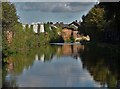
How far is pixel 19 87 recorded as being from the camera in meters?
17.0

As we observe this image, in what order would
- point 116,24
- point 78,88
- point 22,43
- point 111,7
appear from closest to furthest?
point 78,88 < point 111,7 < point 116,24 < point 22,43

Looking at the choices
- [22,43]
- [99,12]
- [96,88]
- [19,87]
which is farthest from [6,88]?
[99,12]

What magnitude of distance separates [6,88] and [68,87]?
258 cm

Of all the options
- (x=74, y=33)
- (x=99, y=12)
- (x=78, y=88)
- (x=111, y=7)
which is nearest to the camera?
(x=78, y=88)

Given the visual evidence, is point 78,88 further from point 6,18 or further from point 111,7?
point 6,18

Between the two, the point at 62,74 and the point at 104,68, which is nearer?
the point at 62,74

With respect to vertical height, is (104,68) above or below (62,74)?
below

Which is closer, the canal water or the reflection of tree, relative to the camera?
the canal water

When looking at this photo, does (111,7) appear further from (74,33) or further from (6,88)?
(74,33)

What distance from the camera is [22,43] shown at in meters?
52.8

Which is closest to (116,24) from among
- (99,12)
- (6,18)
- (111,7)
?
(111,7)

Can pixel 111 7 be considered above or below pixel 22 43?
above

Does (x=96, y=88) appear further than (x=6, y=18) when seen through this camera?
No

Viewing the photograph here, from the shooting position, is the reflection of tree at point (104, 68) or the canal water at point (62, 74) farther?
the reflection of tree at point (104, 68)
